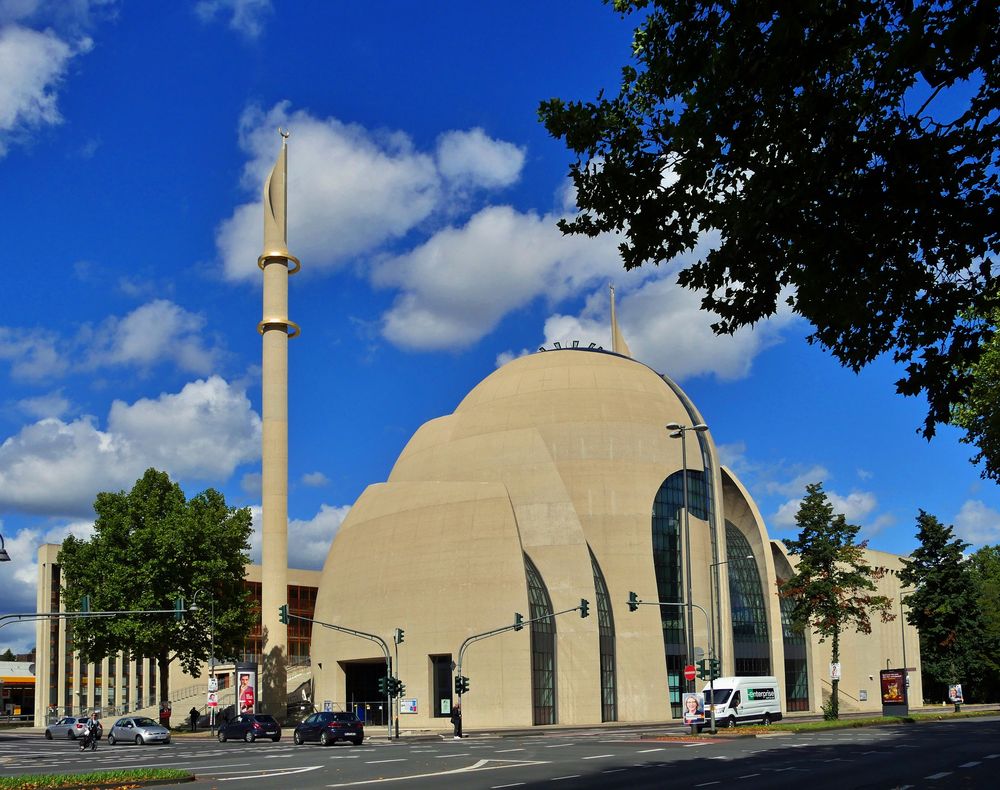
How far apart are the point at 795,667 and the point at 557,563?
26.4m

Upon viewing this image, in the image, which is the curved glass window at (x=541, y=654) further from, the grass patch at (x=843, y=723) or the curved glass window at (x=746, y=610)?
the curved glass window at (x=746, y=610)

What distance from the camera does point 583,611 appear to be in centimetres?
4894

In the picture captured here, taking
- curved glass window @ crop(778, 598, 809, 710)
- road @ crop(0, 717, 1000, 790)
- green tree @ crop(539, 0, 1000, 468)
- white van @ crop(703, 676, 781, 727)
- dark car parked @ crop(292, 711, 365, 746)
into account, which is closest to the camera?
green tree @ crop(539, 0, 1000, 468)

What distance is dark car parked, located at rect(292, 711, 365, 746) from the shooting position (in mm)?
44156

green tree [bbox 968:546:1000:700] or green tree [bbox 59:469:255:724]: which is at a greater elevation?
green tree [bbox 59:469:255:724]

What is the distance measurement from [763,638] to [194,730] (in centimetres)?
3978

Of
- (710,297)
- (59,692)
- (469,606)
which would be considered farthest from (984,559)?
(710,297)

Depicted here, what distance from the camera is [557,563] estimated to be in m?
64.4

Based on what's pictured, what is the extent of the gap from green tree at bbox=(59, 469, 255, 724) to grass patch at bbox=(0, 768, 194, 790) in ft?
122

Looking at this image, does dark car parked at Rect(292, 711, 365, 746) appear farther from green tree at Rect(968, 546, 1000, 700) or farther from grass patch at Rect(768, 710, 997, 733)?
green tree at Rect(968, 546, 1000, 700)

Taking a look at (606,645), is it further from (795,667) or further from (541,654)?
(795,667)

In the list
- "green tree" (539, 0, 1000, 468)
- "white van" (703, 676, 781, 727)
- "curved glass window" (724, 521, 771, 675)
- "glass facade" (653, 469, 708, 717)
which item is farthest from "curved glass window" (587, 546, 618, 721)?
"green tree" (539, 0, 1000, 468)

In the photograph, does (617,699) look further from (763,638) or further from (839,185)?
(839,185)

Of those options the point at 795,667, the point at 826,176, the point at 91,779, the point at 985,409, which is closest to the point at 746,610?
the point at 795,667
